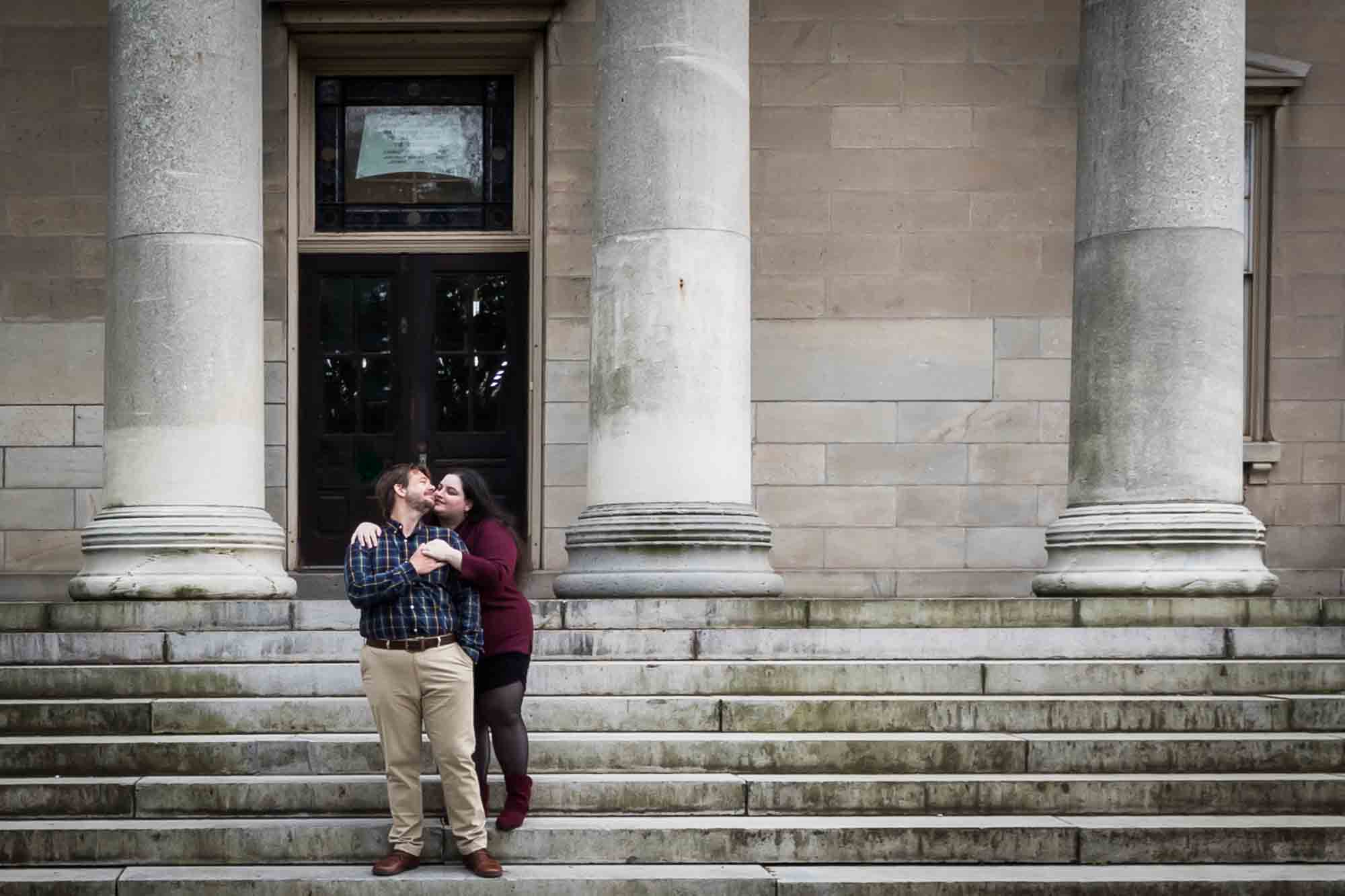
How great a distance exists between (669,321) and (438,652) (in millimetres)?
4376

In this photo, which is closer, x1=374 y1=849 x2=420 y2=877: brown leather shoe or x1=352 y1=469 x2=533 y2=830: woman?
x1=374 y1=849 x2=420 y2=877: brown leather shoe

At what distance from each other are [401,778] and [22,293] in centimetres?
977

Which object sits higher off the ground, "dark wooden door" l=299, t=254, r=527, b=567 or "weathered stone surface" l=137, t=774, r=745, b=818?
"dark wooden door" l=299, t=254, r=527, b=567

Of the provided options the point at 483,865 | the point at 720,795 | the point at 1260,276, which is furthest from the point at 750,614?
the point at 1260,276

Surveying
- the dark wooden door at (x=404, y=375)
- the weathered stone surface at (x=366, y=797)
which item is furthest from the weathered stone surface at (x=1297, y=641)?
the dark wooden door at (x=404, y=375)

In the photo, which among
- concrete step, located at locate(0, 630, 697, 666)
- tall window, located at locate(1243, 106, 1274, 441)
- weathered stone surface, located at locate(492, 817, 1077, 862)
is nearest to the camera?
weathered stone surface, located at locate(492, 817, 1077, 862)

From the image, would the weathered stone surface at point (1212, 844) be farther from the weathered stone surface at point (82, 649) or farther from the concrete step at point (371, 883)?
the weathered stone surface at point (82, 649)

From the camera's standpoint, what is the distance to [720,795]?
895 centimetres

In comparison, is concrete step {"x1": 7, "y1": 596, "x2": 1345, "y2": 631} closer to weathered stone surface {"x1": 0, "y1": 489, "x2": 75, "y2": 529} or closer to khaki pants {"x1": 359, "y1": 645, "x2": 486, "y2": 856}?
khaki pants {"x1": 359, "y1": 645, "x2": 486, "y2": 856}

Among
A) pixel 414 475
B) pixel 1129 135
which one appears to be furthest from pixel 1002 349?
pixel 414 475

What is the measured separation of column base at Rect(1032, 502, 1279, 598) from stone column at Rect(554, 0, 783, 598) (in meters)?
2.24

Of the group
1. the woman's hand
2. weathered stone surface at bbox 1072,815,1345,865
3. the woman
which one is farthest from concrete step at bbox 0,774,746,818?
weathered stone surface at bbox 1072,815,1345,865

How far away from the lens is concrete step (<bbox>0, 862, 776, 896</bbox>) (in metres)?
7.94

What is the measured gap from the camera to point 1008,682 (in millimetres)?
10156
